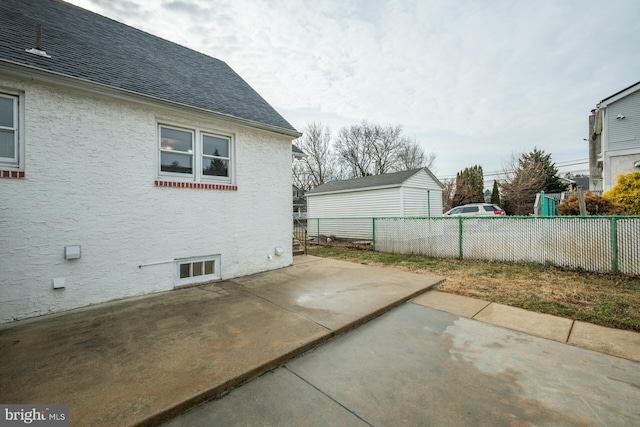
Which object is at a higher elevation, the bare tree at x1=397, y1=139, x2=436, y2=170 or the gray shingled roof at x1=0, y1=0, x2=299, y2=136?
the bare tree at x1=397, y1=139, x2=436, y2=170

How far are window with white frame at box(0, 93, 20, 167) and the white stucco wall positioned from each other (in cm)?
18

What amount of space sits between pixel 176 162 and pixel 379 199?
417 inches

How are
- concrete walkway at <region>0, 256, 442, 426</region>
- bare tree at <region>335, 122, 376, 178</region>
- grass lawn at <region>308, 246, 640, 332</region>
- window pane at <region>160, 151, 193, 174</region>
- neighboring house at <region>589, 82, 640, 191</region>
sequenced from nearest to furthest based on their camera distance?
concrete walkway at <region>0, 256, 442, 426</region>, grass lawn at <region>308, 246, 640, 332</region>, window pane at <region>160, 151, 193, 174</region>, neighboring house at <region>589, 82, 640, 191</region>, bare tree at <region>335, 122, 376, 178</region>

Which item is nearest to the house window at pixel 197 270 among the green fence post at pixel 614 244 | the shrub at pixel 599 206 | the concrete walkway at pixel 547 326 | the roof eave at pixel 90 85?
the roof eave at pixel 90 85

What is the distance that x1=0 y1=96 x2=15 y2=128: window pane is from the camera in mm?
3549

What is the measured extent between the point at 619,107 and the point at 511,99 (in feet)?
18.6

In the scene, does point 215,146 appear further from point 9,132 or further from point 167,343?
point 167,343

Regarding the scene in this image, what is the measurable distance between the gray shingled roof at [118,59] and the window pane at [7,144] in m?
1.00

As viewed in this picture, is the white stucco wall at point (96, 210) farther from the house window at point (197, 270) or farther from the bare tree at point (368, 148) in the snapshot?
the bare tree at point (368, 148)

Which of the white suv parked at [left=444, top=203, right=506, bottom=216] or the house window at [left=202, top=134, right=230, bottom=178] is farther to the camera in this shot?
the white suv parked at [left=444, top=203, right=506, bottom=216]

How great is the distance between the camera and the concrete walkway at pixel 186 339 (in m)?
1.99

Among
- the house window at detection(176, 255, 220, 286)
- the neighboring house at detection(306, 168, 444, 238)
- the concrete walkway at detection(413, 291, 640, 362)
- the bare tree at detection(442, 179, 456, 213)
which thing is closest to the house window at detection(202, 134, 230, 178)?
the house window at detection(176, 255, 220, 286)

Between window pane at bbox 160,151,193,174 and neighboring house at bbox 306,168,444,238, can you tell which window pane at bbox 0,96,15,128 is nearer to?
window pane at bbox 160,151,193,174

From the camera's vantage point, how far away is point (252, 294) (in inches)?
181
